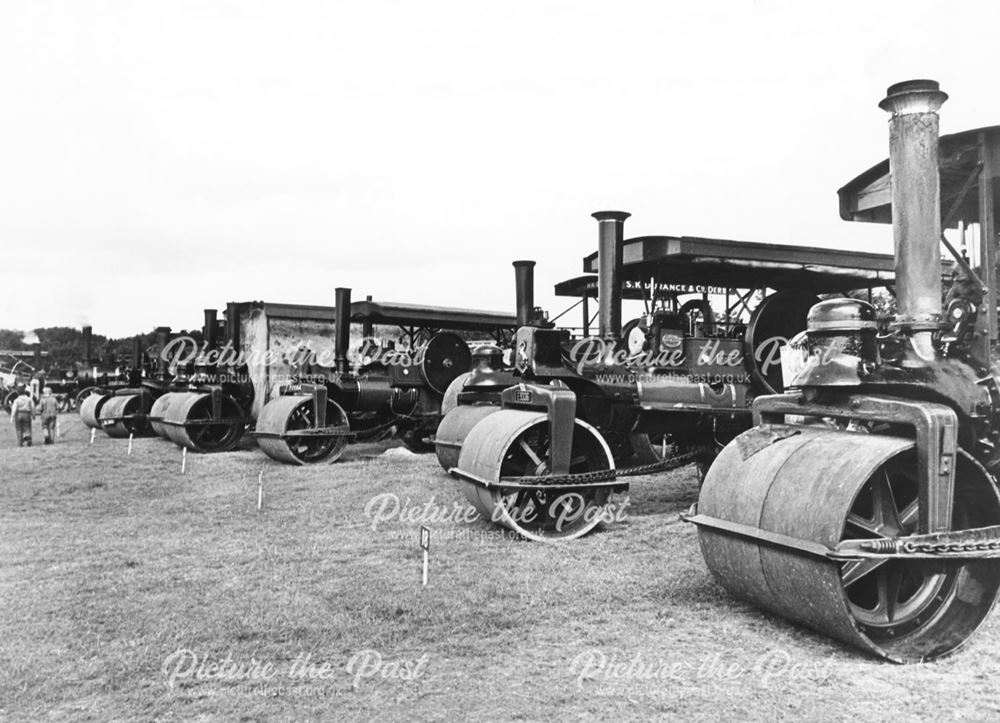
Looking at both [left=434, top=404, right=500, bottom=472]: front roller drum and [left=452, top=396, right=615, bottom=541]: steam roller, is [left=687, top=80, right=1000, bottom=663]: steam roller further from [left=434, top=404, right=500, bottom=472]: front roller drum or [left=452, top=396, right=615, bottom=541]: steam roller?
[left=434, top=404, right=500, bottom=472]: front roller drum

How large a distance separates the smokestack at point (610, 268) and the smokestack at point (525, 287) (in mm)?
2853

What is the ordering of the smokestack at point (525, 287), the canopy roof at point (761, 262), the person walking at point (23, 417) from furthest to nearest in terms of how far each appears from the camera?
1. the person walking at point (23, 417)
2. the smokestack at point (525, 287)
3. the canopy roof at point (761, 262)

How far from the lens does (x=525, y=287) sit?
10562mm

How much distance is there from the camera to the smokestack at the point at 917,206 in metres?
3.89

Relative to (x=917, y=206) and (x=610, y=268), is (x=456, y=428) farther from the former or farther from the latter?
(x=917, y=206)

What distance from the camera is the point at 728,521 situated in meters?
3.88

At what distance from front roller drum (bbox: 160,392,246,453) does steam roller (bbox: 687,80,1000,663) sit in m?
11.0

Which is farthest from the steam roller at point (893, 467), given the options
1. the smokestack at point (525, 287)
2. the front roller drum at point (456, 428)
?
the smokestack at point (525, 287)

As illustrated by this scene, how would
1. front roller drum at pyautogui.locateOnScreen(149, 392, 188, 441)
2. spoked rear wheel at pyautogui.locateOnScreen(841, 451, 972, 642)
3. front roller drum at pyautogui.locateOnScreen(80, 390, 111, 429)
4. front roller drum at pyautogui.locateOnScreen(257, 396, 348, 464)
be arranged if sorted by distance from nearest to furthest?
spoked rear wheel at pyautogui.locateOnScreen(841, 451, 972, 642)
front roller drum at pyautogui.locateOnScreen(257, 396, 348, 464)
front roller drum at pyautogui.locateOnScreen(149, 392, 188, 441)
front roller drum at pyautogui.locateOnScreen(80, 390, 111, 429)

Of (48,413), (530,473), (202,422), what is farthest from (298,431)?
(48,413)

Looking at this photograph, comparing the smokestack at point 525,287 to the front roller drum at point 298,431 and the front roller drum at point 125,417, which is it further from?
the front roller drum at point 125,417

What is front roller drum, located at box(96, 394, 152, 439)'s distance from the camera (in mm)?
16253

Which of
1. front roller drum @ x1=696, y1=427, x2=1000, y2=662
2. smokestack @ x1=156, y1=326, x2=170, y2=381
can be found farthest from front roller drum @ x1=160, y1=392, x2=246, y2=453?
front roller drum @ x1=696, y1=427, x2=1000, y2=662

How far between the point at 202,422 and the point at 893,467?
38.2ft
